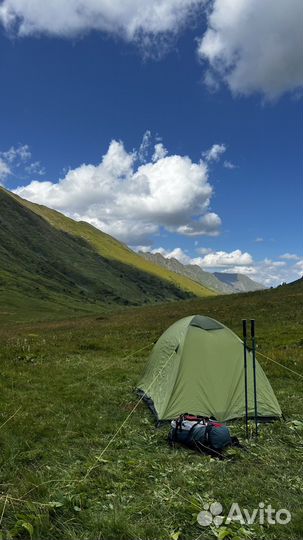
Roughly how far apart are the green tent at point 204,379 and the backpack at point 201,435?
1.40m

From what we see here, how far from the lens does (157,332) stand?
106 feet

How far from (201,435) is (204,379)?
9.05ft

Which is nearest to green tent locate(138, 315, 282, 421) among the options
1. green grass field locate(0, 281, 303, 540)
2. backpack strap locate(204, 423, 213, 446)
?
green grass field locate(0, 281, 303, 540)

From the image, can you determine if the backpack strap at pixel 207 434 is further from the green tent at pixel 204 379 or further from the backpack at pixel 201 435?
the green tent at pixel 204 379

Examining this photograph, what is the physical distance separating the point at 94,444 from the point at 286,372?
10.7 metres

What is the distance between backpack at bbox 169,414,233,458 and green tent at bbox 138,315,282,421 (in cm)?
140

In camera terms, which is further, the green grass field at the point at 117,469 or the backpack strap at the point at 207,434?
the backpack strap at the point at 207,434

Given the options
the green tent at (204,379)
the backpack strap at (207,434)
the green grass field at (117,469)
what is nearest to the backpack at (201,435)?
the backpack strap at (207,434)

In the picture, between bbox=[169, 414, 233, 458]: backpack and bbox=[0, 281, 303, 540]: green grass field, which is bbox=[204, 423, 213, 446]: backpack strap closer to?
bbox=[169, 414, 233, 458]: backpack

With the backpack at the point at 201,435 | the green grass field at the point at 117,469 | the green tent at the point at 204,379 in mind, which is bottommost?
the green grass field at the point at 117,469

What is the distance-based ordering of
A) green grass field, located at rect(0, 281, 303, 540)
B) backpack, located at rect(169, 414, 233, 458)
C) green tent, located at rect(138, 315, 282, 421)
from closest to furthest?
green grass field, located at rect(0, 281, 303, 540)
backpack, located at rect(169, 414, 233, 458)
green tent, located at rect(138, 315, 282, 421)

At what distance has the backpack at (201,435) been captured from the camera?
9609mm

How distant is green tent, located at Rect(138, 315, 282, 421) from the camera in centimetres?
1201

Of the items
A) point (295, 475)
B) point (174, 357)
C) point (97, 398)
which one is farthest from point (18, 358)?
point (295, 475)
